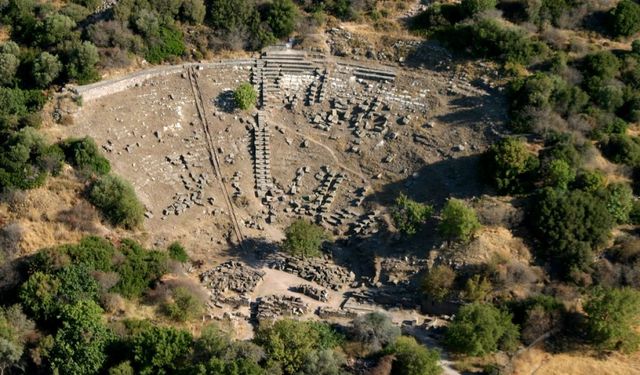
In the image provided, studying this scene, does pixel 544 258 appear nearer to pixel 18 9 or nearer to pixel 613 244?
pixel 613 244

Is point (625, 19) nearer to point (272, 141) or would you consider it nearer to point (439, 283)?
point (272, 141)

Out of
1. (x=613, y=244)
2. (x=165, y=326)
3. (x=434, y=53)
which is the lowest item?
(x=165, y=326)

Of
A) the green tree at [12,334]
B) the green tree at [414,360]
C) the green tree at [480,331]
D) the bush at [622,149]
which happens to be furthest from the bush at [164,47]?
the bush at [622,149]

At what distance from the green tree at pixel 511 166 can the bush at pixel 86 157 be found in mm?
20437

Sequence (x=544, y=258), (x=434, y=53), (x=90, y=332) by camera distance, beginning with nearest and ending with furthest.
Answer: (x=90, y=332)
(x=544, y=258)
(x=434, y=53)

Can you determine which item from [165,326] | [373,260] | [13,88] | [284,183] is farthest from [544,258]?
[13,88]

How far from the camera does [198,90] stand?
62594 millimetres

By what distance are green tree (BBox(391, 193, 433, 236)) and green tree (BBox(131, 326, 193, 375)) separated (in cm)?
1299

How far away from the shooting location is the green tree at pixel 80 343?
162ft

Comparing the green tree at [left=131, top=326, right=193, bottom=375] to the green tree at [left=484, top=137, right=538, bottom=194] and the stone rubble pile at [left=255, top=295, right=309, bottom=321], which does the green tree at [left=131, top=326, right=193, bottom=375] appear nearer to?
the stone rubble pile at [left=255, top=295, right=309, bottom=321]

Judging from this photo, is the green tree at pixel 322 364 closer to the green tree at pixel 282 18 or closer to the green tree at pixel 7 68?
the green tree at pixel 282 18

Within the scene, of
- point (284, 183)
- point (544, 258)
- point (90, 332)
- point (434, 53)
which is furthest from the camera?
point (434, 53)

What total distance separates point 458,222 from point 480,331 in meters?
6.39

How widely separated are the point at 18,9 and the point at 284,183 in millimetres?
20165
